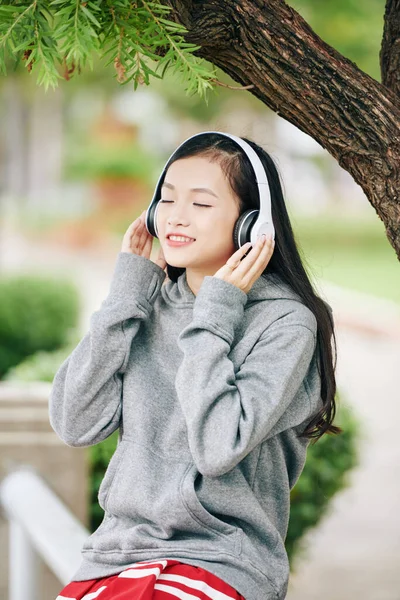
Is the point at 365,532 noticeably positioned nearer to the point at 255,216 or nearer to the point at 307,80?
the point at 255,216

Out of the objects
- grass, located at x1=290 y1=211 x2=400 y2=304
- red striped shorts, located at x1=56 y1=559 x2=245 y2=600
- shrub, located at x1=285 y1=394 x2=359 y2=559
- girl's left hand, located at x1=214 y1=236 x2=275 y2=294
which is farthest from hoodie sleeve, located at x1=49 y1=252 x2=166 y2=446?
grass, located at x1=290 y1=211 x2=400 y2=304

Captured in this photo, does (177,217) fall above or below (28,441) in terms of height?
above

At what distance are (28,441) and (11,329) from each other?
4.55 m

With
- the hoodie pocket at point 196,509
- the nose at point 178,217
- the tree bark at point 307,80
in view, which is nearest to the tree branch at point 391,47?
the tree bark at point 307,80

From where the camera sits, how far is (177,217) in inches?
79.6

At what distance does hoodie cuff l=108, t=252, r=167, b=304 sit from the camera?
2.14 m

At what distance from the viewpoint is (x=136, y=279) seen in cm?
217

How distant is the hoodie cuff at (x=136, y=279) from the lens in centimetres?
214

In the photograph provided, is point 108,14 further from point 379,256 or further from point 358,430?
point 379,256

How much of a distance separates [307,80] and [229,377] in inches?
25.0

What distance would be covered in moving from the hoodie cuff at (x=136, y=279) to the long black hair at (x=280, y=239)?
24 cm

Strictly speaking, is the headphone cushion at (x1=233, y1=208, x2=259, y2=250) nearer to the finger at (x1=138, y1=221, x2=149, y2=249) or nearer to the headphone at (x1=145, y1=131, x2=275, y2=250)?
the headphone at (x1=145, y1=131, x2=275, y2=250)

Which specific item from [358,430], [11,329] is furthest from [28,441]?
[11,329]

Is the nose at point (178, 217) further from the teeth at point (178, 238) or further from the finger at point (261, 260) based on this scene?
the finger at point (261, 260)
